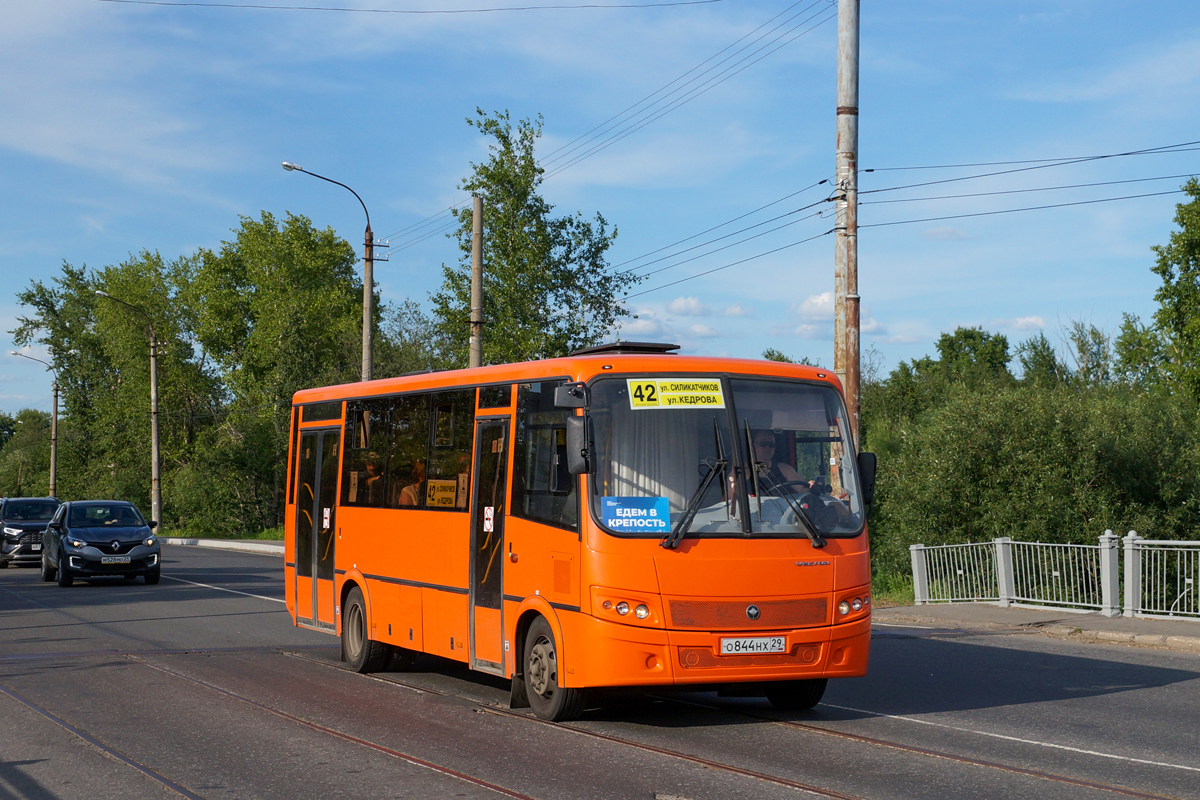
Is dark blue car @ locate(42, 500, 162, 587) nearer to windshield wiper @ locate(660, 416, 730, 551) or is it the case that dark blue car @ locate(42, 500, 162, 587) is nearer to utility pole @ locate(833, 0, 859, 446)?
utility pole @ locate(833, 0, 859, 446)

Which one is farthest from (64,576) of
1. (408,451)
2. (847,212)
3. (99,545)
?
(847,212)

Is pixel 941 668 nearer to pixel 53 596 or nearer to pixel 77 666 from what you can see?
pixel 77 666

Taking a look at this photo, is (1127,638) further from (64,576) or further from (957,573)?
(64,576)

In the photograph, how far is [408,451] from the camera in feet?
38.1

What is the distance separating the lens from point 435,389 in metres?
11.3

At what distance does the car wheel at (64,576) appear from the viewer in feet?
78.6

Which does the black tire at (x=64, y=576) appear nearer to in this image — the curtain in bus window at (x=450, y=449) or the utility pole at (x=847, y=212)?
the utility pole at (x=847, y=212)

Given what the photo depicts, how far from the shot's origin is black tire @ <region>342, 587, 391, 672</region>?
12.0 metres

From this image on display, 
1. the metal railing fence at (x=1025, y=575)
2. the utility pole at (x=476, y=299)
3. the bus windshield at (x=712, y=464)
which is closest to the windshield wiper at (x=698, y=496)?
the bus windshield at (x=712, y=464)

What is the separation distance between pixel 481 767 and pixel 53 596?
1717 cm

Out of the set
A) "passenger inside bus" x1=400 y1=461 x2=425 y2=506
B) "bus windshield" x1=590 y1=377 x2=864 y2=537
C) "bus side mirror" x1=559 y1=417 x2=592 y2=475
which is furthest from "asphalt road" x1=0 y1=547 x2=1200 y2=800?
"bus side mirror" x1=559 y1=417 x2=592 y2=475

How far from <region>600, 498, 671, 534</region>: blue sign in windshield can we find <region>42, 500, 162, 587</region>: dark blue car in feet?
59.4

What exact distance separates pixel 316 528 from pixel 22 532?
790 inches

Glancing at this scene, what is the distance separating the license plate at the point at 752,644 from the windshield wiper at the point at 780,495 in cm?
73
